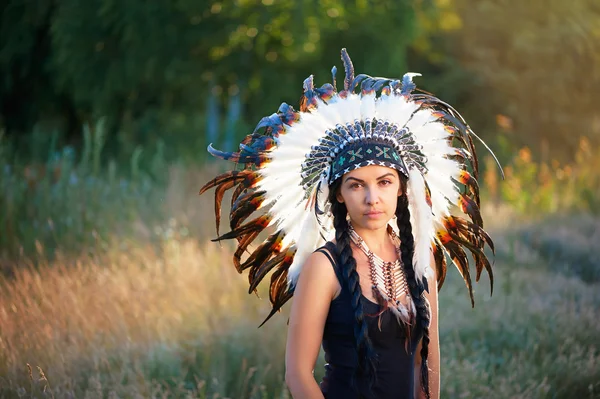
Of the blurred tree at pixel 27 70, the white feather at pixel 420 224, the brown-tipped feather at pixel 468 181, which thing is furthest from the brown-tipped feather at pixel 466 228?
the blurred tree at pixel 27 70

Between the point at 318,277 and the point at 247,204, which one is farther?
the point at 247,204

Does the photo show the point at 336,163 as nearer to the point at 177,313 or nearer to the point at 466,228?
the point at 466,228

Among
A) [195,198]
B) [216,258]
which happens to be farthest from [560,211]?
[216,258]

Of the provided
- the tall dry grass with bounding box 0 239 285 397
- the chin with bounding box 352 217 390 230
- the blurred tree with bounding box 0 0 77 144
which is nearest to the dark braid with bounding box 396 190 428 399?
the chin with bounding box 352 217 390 230

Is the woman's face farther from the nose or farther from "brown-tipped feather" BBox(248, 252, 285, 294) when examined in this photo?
"brown-tipped feather" BBox(248, 252, 285, 294)

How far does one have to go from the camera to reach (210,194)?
8.84 m

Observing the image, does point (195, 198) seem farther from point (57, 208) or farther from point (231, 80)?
point (231, 80)

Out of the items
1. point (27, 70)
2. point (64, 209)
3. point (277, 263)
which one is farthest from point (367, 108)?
point (27, 70)

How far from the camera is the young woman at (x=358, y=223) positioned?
2.70 metres

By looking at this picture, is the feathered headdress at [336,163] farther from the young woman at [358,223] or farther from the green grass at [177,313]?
the green grass at [177,313]

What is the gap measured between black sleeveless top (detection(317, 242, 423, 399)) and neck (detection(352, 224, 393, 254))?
0.14m

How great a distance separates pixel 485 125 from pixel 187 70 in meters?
8.62

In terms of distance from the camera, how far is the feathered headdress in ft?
9.30

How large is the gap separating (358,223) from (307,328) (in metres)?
0.43
